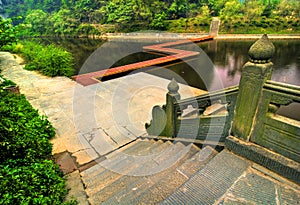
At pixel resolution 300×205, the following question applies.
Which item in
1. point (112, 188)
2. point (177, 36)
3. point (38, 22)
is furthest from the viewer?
point (38, 22)

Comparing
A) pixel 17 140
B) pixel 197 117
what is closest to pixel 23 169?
pixel 17 140

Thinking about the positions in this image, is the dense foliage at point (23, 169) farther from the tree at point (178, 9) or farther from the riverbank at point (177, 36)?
the tree at point (178, 9)

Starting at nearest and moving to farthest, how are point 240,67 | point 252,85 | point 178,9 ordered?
point 252,85 → point 240,67 → point 178,9

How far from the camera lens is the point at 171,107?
2.60m

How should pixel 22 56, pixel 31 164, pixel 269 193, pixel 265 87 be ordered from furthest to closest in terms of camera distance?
pixel 22 56
pixel 31 164
pixel 265 87
pixel 269 193

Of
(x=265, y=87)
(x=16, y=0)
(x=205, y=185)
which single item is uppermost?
(x=16, y=0)

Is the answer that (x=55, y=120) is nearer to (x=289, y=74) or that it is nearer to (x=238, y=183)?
(x=238, y=183)

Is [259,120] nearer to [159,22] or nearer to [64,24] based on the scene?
[159,22]

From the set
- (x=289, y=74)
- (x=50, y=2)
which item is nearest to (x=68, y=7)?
(x=50, y=2)

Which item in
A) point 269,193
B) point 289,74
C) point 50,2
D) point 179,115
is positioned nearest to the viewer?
point 269,193

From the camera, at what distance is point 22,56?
1231 centimetres

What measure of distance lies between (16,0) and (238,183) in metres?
64.1

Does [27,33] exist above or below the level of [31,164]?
above

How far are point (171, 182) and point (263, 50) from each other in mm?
1499
